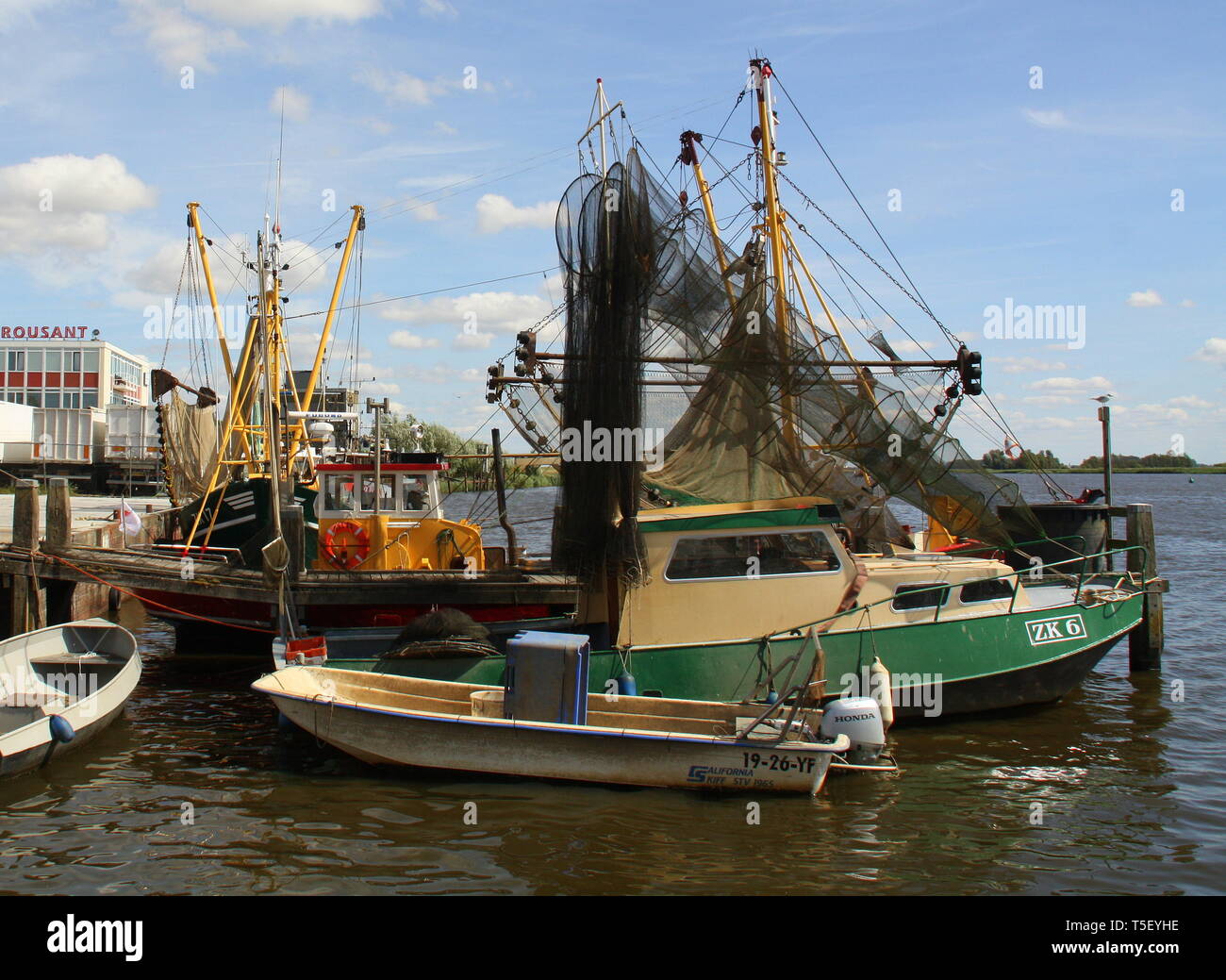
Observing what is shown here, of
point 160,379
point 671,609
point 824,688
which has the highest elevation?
point 160,379

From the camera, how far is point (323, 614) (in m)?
14.6

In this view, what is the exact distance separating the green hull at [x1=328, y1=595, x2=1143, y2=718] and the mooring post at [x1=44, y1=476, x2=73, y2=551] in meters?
6.17

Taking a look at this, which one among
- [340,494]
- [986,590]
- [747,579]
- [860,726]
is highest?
→ [340,494]

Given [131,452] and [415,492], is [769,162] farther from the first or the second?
[131,452]

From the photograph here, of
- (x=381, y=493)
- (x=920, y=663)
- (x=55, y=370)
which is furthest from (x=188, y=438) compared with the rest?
(x=55, y=370)

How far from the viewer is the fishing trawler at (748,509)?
10.8m

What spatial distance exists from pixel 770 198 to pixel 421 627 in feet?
28.3

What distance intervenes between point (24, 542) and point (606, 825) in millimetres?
10764

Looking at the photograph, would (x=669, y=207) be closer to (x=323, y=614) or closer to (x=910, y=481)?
(x=910, y=481)

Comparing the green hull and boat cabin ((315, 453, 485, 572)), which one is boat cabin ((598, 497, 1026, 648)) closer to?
the green hull

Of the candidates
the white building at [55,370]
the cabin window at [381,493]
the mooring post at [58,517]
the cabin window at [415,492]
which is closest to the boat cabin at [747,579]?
the cabin window at [415,492]

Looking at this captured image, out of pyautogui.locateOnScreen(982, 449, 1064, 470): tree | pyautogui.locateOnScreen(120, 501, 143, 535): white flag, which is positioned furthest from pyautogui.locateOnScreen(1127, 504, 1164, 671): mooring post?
pyautogui.locateOnScreen(120, 501, 143, 535): white flag

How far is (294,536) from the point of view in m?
13.9
